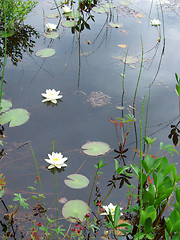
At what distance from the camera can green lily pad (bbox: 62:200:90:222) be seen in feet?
4.72

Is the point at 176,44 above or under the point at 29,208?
above

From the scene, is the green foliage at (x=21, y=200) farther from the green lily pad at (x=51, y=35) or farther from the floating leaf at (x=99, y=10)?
the floating leaf at (x=99, y=10)

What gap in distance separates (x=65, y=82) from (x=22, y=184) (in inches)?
38.0

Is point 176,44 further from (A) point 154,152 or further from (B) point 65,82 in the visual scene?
(A) point 154,152

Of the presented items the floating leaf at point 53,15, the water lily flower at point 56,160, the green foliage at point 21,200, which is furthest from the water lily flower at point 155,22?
the green foliage at point 21,200

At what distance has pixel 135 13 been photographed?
3439 mm

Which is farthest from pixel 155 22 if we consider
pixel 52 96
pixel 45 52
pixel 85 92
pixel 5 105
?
pixel 5 105

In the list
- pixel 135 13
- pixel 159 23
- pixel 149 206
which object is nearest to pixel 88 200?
pixel 149 206

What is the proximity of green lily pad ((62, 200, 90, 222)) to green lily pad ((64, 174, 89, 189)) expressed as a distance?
9cm

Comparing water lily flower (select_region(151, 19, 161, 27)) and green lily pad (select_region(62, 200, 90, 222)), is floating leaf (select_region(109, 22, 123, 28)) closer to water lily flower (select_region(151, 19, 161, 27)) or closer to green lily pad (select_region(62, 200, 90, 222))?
water lily flower (select_region(151, 19, 161, 27))

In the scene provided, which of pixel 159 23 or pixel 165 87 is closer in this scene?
pixel 165 87

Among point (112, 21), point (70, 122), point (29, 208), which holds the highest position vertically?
point (112, 21)

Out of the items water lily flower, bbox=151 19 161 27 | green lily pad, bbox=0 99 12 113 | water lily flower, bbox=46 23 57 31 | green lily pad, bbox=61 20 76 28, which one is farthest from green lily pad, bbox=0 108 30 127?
water lily flower, bbox=151 19 161 27

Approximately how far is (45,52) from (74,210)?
151 cm
